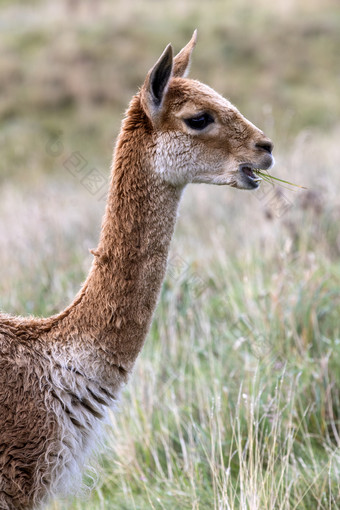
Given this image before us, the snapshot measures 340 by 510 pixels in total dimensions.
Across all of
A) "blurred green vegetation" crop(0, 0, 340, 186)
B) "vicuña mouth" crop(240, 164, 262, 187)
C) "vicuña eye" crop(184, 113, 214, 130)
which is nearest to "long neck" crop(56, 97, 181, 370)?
"vicuña eye" crop(184, 113, 214, 130)

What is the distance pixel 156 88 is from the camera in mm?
2543

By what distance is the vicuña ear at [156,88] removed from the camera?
249 cm

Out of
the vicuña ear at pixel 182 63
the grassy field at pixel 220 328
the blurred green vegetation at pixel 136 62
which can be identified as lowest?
the grassy field at pixel 220 328

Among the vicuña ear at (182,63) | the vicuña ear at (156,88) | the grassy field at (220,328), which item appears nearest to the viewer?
the vicuña ear at (156,88)

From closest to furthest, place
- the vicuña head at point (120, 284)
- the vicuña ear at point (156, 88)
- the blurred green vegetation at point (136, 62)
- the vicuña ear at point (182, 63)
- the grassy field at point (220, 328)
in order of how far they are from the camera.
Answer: the vicuña head at point (120, 284) → the vicuña ear at point (156, 88) → the vicuña ear at point (182, 63) → the grassy field at point (220, 328) → the blurred green vegetation at point (136, 62)

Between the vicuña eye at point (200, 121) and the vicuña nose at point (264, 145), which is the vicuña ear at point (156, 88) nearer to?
the vicuña eye at point (200, 121)

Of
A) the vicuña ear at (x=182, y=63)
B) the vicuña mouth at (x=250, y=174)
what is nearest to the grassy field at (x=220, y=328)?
the vicuña mouth at (x=250, y=174)

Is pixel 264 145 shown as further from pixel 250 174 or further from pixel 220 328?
pixel 220 328

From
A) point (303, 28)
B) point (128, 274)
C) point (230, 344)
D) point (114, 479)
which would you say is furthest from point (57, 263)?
point (303, 28)

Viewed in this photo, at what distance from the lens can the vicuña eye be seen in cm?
255

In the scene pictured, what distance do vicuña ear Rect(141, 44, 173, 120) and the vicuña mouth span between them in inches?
14.8

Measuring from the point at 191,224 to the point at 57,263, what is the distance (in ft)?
5.69

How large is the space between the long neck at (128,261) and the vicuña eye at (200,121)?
155 mm

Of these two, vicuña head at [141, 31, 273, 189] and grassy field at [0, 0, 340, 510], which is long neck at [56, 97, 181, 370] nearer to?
vicuña head at [141, 31, 273, 189]
